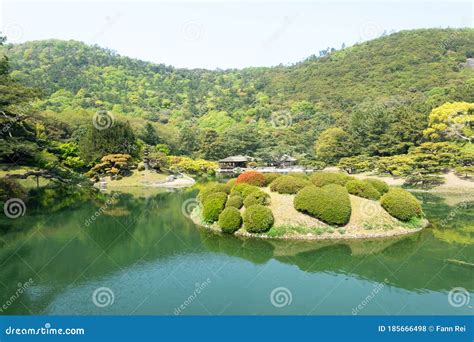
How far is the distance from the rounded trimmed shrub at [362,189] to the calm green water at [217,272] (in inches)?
107

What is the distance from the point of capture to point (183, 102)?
4232 inches

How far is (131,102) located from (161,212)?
77.9 metres

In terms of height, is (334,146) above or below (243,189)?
below

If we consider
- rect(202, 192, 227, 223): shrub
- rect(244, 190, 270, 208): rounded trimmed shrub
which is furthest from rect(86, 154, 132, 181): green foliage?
rect(244, 190, 270, 208): rounded trimmed shrub

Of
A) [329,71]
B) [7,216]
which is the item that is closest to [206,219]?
[7,216]

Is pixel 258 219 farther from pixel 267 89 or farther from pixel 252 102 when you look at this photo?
pixel 267 89

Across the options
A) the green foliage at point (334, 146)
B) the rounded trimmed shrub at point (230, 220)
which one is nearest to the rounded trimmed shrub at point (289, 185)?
the rounded trimmed shrub at point (230, 220)

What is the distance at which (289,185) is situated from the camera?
63.4ft
